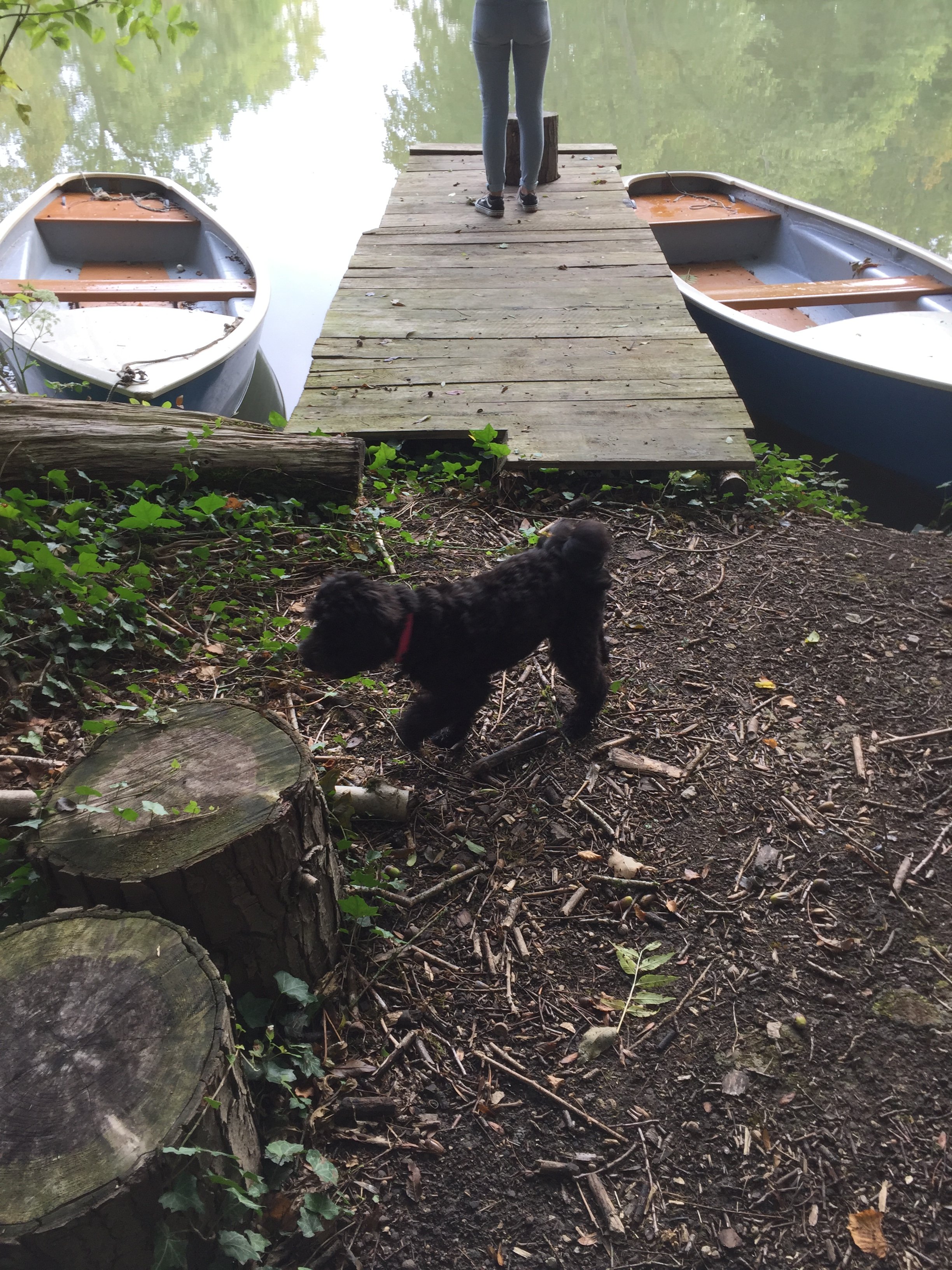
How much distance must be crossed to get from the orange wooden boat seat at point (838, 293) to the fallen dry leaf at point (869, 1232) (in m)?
6.61

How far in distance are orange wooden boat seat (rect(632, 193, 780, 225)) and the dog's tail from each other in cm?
681

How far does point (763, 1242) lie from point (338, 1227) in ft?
3.21

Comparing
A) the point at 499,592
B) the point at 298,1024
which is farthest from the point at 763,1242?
the point at 499,592

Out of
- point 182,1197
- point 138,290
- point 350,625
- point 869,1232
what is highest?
point 138,290

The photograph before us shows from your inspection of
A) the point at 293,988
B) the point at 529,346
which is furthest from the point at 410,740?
the point at 529,346

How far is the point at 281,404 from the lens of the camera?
8562 millimetres

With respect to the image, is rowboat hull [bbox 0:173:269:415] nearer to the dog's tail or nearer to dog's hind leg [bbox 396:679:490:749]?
dog's hind leg [bbox 396:679:490:749]

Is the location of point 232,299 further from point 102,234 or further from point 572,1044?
point 572,1044

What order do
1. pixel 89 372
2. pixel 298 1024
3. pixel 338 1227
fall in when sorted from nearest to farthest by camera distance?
pixel 338 1227, pixel 298 1024, pixel 89 372

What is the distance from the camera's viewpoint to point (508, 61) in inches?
241

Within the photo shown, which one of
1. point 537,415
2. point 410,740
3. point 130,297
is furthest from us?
point 130,297

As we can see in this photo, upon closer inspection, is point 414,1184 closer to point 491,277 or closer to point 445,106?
point 491,277

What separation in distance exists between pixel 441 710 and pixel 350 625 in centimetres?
53

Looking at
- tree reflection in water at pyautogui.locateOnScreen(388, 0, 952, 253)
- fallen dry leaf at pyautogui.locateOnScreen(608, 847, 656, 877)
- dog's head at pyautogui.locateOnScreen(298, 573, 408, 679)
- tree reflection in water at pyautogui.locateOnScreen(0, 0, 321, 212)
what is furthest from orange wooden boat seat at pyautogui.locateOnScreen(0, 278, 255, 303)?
tree reflection in water at pyautogui.locateOnScreen(388, 0, 952, 253)
